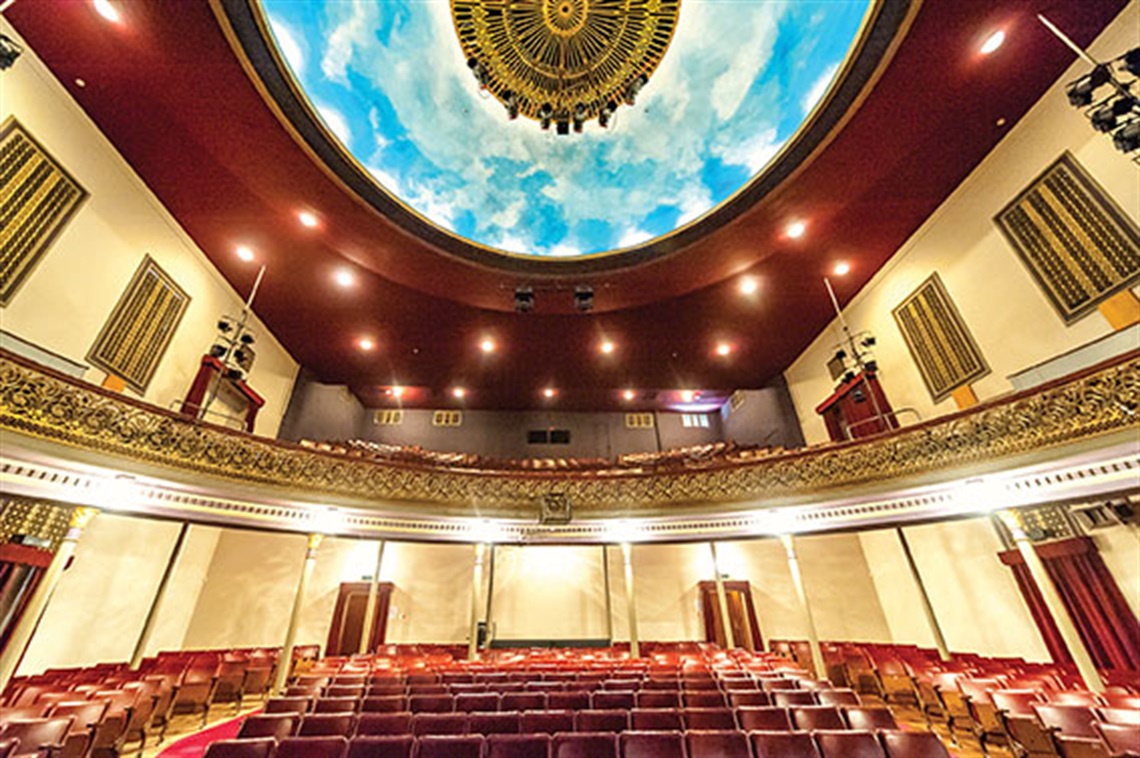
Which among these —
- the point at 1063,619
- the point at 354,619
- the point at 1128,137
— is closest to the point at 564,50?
the point at 1128,137

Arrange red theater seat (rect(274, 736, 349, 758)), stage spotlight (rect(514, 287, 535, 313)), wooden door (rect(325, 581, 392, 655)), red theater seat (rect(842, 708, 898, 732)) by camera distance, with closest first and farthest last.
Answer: red theater seat (rect(274, 736, 349, 758))
red theater seat (rect(842, 708, 898, 732))
stage spotlight (rect(514, 287, 535, 313))
wooden door (rect(325, 581, 392, 655))

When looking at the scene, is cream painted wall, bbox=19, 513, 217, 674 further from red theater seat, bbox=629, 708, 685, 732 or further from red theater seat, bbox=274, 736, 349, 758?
red theater seat, bbox=629, 708, 685, 732

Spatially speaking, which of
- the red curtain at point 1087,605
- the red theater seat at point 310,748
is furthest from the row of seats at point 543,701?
the red curtain at point 1087,605

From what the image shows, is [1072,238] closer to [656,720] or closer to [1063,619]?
[1063,619]

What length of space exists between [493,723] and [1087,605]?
835 centimetres

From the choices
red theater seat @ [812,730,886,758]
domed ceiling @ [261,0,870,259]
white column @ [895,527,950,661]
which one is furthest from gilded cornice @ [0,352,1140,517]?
domed ceiling @ [261,0,870,259]

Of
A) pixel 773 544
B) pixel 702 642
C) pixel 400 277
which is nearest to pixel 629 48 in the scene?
pixel 400 277

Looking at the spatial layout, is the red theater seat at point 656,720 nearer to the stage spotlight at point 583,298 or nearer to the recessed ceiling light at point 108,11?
the stage spotlight at point 583,298

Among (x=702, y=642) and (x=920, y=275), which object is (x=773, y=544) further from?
(x=920, y=275)

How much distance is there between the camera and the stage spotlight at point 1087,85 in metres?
3.77

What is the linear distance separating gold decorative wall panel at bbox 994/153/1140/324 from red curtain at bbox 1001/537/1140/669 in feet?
11.4

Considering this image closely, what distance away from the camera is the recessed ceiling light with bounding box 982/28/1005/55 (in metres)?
5.61

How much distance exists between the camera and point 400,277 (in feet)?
32.0

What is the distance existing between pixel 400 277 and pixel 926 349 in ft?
36.1
